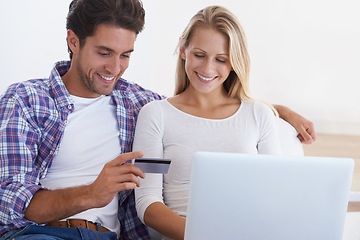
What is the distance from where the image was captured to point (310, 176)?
3.41 ft

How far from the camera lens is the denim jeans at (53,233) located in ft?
4.67

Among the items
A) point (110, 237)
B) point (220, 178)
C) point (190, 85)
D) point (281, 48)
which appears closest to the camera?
point (220, 178)

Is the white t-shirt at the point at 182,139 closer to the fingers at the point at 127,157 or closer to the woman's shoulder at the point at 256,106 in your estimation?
the woman's shoulder at the point at 256,106

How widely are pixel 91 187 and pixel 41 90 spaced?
473 mm

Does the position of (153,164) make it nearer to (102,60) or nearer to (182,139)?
(182,139)

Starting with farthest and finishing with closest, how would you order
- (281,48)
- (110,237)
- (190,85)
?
Result: (281,48) < (190,85) < (110,237)

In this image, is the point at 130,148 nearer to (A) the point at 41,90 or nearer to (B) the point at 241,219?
(A) the point at 41,90

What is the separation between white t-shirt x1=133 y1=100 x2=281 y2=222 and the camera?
5.38 ft

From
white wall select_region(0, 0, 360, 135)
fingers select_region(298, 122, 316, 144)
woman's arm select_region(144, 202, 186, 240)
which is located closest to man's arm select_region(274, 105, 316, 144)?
fingers select_region(298, 122, 316, 144)

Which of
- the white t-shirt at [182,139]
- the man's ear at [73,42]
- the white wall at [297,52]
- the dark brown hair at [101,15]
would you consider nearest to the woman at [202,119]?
the white t-shirt at [182,139]

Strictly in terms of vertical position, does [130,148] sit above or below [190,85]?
below

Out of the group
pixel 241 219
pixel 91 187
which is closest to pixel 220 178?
pixel 241 219

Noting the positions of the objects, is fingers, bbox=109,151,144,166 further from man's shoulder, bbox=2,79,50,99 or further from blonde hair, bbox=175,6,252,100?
blonde hair, bbox=175,6,252,100

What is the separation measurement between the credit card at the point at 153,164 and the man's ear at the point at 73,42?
0.69 m
